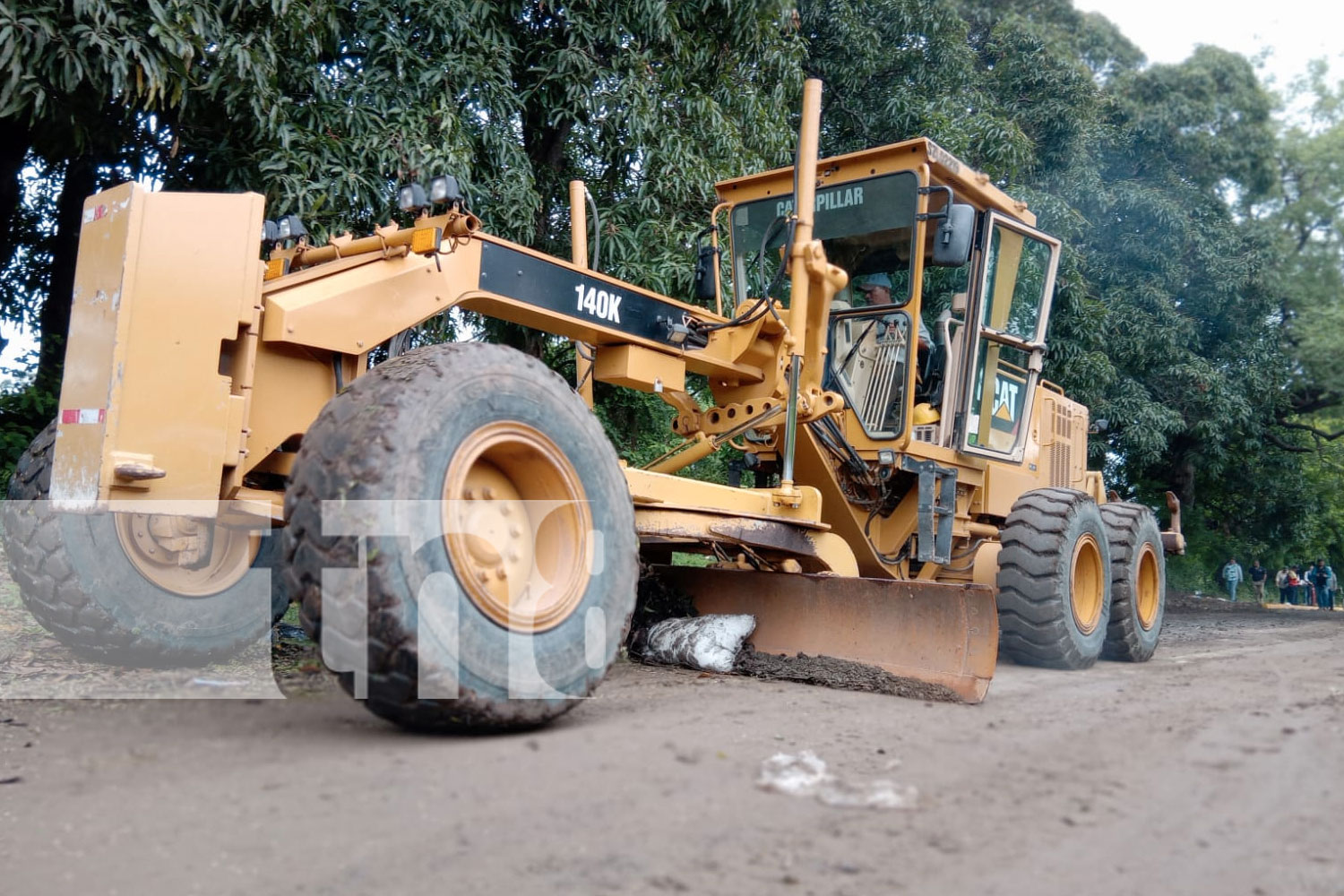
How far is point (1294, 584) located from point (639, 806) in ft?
86.6

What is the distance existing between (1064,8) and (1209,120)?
→ 11.9ft

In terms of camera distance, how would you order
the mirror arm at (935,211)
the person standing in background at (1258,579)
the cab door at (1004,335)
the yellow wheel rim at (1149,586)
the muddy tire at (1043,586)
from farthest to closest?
the person standing in background at (1258,579) → the yellow wheel rim at (1149,586) → the cab door at (1004,335) → the muddy tire at (1043,586) → the mirror arm at (935,211)

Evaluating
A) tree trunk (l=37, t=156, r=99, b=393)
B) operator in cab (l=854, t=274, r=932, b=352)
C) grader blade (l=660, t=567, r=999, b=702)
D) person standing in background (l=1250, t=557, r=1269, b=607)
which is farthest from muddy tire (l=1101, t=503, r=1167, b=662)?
person standing in background (l=1250, t=557, r=1269, b=607)

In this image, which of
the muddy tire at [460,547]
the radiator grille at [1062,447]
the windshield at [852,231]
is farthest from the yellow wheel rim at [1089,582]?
the muddy tire at [460,547]

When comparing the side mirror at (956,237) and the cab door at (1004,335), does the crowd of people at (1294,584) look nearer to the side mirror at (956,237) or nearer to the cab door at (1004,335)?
the cab door at (1004,335)

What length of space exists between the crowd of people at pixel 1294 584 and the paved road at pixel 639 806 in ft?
72.6

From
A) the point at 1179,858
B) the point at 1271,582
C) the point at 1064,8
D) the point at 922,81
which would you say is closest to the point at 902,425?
the point at 1179,858

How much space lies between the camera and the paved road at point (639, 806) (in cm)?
222

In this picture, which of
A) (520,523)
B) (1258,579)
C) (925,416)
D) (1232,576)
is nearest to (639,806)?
(520,523)

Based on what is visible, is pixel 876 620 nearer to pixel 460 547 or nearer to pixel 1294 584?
pixel 460 547

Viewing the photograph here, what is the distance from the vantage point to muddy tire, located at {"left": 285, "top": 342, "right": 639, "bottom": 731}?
116 inches

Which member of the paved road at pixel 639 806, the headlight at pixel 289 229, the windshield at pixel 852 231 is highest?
the windshield at pixel 852 231

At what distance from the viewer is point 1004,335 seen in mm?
6957

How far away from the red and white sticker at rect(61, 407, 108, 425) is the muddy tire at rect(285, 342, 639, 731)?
34.7 inches
